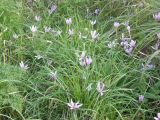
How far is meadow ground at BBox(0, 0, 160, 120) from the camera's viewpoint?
2.33 meters

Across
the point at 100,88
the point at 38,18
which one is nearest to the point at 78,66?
the point at 100,88

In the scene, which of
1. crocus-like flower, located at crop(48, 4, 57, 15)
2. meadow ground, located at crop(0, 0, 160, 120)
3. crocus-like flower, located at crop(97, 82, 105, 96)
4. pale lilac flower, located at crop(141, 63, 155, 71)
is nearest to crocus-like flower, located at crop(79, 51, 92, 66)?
meadow ground, located at crop(0, 0, 160, 120)

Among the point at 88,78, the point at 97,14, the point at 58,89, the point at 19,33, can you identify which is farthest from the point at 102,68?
the point at 97,14

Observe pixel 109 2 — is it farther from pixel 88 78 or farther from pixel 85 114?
pixel 85 114

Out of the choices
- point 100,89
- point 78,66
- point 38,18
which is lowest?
point 100,89

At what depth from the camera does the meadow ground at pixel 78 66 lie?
233 cm

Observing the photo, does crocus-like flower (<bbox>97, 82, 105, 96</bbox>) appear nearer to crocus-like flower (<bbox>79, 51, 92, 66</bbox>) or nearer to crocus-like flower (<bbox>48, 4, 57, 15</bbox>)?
crocus-like flower (<bbox>79, 51, 92, 66</bbox>)

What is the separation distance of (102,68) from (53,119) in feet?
1.56

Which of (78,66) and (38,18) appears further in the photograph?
(38,18)

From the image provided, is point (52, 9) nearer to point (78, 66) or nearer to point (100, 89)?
point (78, 66)

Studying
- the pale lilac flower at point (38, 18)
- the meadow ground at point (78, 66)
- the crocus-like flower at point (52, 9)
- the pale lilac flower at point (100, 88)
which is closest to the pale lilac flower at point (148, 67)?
the meadow ground at point (78, 66)

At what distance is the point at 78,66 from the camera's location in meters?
2.52

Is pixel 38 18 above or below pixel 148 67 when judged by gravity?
above

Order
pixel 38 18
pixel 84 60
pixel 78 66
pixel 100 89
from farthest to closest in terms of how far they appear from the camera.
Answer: pixel 38 18
pixel 78 66
pixel 84 60
pixel 100 89
